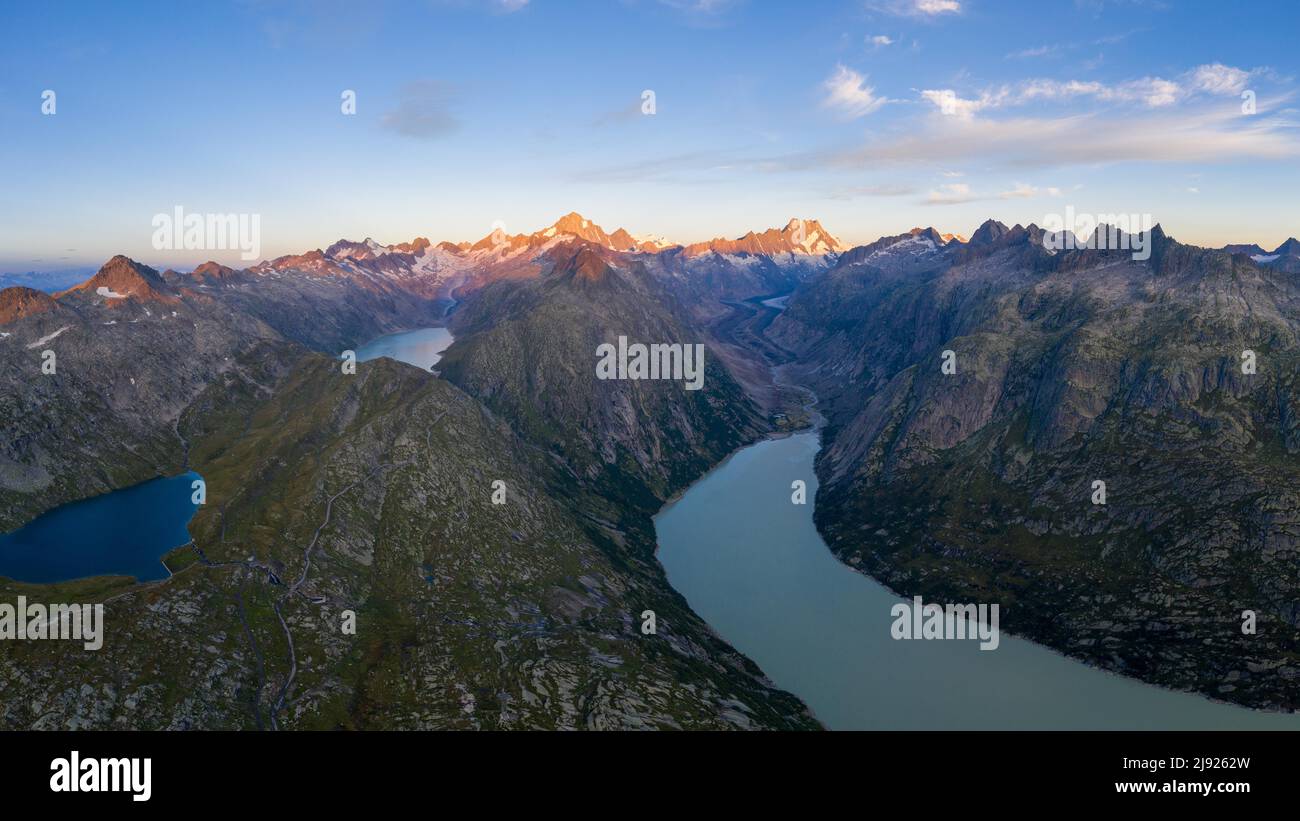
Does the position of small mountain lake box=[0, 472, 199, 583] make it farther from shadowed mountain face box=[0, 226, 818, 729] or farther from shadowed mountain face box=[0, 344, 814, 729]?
shadowed mountain face box=[0, 344, 814, 729]

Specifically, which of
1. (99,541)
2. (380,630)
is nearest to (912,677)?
(380,630)

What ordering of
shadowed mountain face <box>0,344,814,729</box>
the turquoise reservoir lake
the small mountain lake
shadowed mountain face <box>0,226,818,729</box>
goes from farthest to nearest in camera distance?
the small mountain lake < the turquoise reservoir lake < shadowed mountain face <box>0,226,818,729</box> < shadowed mountain face <box>0,344,814,729</box>

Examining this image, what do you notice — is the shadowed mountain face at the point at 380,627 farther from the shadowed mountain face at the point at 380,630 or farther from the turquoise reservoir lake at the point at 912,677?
the turquoise reservoir lake at the point at 912,677

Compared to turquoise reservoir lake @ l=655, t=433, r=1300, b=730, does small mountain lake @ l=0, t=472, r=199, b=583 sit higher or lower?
higher

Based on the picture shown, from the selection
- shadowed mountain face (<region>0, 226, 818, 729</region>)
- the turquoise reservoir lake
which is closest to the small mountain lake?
shadowed mountain face (<region>0, 226, 818, 729</region>)

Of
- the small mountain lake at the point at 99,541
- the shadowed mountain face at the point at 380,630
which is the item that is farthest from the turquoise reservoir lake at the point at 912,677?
the small mountain lake at the point at 99,541

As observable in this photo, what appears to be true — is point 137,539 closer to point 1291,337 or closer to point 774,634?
point 774,634

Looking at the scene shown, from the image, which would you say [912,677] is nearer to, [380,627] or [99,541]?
[380,627]

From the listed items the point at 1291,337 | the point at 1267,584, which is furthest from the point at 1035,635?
the point at 1291,337
